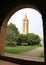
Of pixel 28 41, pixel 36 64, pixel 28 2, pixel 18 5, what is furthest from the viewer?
pixel 28 41

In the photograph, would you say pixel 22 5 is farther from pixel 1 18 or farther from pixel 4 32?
pixel 4 32

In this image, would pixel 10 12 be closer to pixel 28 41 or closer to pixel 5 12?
pixel 5 12

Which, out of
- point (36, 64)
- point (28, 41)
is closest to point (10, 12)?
point (36, 64)

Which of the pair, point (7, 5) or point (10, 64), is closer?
point (10, 64)

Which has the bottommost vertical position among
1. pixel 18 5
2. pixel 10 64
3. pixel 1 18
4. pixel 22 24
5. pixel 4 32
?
pixel 10 64

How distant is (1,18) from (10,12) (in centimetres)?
47

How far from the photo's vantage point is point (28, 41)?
24234mm

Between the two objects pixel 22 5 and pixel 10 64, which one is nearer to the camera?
pixel 10 64

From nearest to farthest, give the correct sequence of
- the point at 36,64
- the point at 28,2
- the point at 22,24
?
1. the point at 36,64
2. the point at 28,2
3. the point at 22,24

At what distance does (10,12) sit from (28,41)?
17.6m

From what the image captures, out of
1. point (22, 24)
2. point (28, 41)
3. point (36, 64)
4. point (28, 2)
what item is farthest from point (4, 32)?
point (22, 24)

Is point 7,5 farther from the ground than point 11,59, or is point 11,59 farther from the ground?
point 7,5

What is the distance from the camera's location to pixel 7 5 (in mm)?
6637

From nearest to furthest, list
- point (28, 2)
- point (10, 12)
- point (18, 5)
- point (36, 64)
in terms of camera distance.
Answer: point (36, 64), point (28, 2), point (18, 5), point (10, 12)
